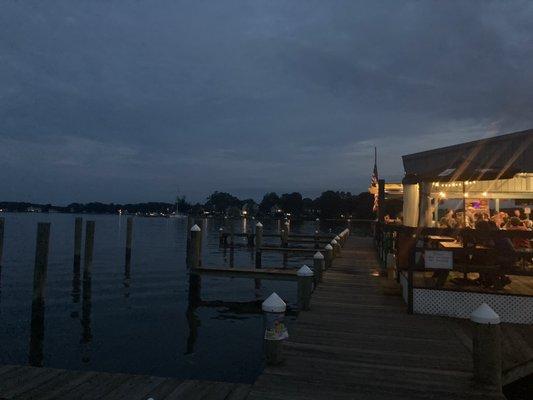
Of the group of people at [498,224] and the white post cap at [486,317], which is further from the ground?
the group of people at [498,224]

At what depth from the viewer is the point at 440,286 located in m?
8.98

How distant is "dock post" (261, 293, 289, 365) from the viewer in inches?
238

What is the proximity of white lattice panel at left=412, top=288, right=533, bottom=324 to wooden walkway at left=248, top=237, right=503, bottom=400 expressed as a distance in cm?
31

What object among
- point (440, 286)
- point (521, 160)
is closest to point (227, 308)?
point (440, 286)

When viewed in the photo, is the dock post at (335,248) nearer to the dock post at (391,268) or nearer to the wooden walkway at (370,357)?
the dock post at (391,268)

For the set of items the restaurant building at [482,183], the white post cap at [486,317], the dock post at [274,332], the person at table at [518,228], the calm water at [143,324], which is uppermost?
the restaurant building at [482,183]

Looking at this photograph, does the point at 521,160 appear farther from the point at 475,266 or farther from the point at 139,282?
the point at 139,282

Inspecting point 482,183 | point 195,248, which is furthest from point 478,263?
point 195,248

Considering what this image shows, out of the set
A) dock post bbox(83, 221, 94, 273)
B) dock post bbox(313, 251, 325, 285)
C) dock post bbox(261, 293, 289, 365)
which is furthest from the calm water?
dock post bbox(261, 293, 289, 365)

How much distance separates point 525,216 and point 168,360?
43.2ft

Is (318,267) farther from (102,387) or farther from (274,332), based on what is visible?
(102,387)

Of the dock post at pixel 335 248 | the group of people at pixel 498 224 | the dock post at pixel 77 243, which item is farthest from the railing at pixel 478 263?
the dock post at pixel 77 243

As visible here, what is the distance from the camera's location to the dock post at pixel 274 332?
19.8ft

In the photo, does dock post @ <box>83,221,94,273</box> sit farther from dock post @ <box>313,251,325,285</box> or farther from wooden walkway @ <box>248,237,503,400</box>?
wooden walkway @ <box>248,237,503,400</box>
